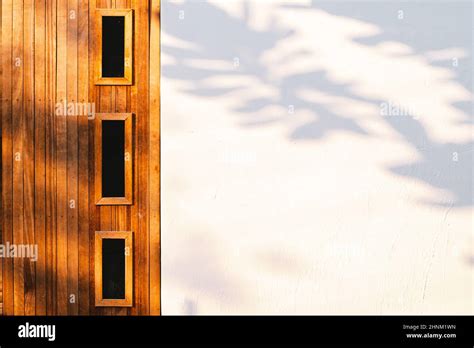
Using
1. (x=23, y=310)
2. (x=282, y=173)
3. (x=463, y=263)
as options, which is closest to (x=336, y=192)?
(x=282, y=173)

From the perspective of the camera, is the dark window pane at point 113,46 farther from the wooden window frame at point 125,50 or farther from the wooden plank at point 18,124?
the wooden plank at point 18,124

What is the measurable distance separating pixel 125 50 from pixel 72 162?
0.79 m

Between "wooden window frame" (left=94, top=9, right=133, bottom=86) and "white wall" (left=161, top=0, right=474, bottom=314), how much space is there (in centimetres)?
38

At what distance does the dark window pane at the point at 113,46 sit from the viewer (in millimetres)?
2990

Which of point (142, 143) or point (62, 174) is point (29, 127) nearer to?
point (62, 174)

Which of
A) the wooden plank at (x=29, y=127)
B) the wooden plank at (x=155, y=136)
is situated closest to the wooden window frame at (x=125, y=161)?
the wooden plank at (x=155, y=136)

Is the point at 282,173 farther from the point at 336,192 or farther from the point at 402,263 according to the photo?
the point at 402,263

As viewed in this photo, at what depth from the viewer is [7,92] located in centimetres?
297

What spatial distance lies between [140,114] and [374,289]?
1841 mm

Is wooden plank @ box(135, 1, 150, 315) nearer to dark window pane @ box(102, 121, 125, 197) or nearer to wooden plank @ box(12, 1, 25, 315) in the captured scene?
dark window pane @ box(102, 121, 125, 197)

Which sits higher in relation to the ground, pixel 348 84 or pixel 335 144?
pixel 348 84

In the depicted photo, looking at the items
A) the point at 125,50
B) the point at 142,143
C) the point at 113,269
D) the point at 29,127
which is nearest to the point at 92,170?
the point at 142,143

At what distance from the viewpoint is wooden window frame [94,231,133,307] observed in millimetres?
2971

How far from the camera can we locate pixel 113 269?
300cm
